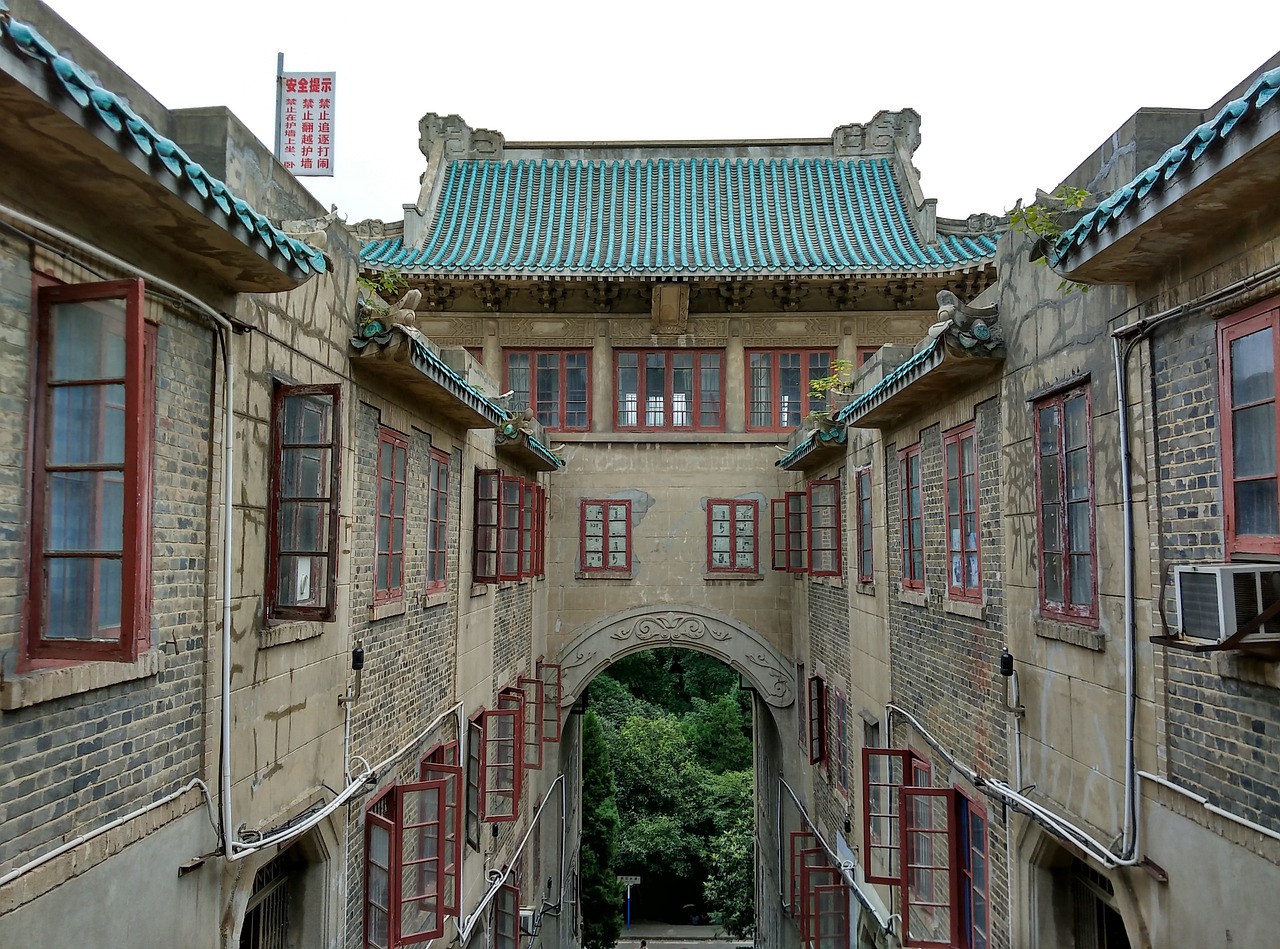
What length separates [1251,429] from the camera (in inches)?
181

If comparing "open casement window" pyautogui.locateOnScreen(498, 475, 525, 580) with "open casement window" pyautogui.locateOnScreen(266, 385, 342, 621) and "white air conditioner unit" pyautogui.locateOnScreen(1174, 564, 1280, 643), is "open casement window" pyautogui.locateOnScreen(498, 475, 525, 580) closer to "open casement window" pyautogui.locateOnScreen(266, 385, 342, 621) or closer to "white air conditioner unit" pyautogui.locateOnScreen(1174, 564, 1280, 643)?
"open casement window" pyautogui.locateOnScreen(266, 385, 342, 621)

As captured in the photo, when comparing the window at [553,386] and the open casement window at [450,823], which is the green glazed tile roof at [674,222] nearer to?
the window at [553,386]

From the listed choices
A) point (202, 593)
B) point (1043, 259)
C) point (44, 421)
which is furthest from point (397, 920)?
point (1043, 259)

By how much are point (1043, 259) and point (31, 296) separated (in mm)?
5215

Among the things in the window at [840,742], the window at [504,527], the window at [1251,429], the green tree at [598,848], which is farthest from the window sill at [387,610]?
the green tree at [598,848]

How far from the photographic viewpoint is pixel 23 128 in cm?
369

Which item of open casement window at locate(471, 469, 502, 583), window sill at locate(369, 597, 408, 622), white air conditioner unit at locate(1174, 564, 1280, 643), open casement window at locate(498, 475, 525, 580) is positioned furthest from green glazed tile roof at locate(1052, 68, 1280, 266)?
open casement window at locate(498, 475, 525, 580)

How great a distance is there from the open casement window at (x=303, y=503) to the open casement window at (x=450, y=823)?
2.58 meters

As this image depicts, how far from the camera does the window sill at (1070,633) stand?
6000 mm

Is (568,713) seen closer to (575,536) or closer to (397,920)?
(575,536)

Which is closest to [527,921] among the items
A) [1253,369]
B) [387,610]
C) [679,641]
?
[679,641]

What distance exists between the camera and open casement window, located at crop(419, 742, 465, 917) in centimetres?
871

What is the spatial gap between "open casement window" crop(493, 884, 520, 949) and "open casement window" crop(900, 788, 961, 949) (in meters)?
5.86

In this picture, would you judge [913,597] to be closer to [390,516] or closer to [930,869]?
[930,869]
